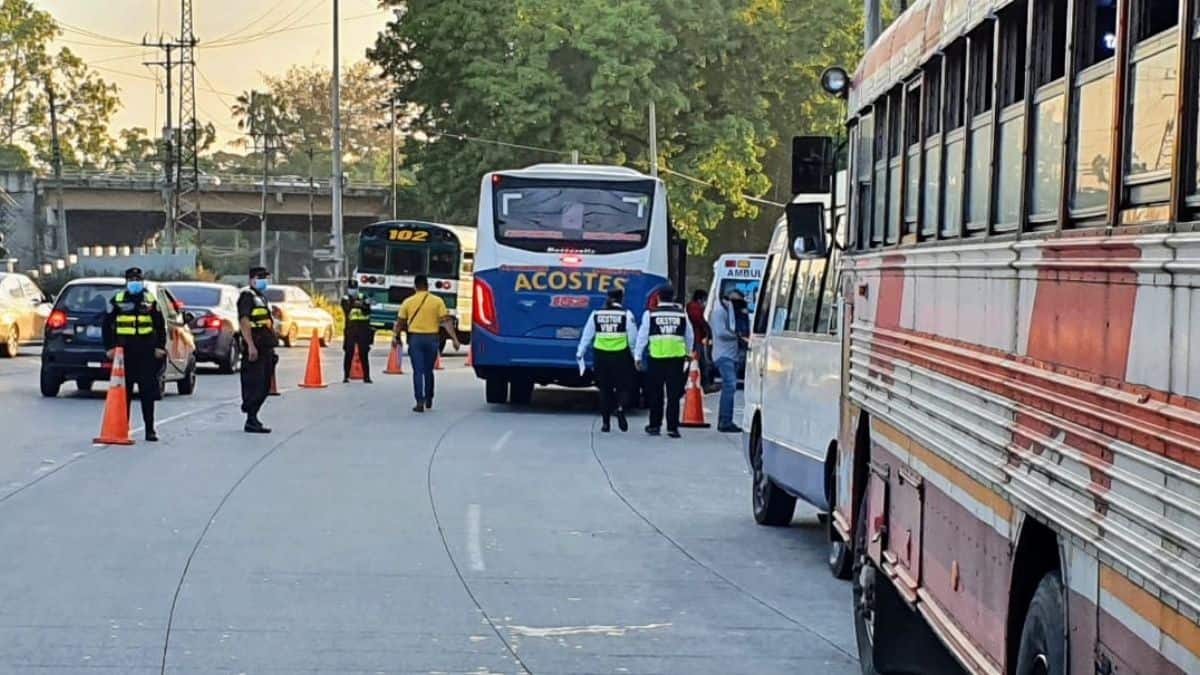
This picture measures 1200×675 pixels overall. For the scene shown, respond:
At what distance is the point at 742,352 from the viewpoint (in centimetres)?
2461

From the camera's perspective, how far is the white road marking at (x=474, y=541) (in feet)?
37.3

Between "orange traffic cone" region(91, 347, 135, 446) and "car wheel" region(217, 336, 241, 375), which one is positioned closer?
"orange traffic cone" region(91, 347, 135, 446)

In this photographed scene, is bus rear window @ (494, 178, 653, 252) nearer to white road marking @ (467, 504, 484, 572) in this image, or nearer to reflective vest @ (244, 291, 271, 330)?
reflective vest @ (244, 291, 271, 330)

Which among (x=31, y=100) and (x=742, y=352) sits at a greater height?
(x=31, y=100)

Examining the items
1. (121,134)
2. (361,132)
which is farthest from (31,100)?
(361,132)

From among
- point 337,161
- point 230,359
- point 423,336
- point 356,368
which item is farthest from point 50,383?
point 337,161

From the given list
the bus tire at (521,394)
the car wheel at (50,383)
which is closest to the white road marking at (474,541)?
the bus tire at (521,394)

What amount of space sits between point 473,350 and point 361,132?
120787mm

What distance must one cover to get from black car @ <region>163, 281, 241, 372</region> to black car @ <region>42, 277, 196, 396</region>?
5.30 metres

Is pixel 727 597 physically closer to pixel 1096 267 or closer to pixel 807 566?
pixel 807 566

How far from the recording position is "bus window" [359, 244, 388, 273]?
46.4 m

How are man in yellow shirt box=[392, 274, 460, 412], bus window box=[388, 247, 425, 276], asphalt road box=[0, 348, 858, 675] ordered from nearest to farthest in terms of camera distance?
asphalt road box=[0, 348, 858, 675] → man in yellow shirt box=[392, 274, 460, 412] → bus window box=[388, 247, 425, 276]

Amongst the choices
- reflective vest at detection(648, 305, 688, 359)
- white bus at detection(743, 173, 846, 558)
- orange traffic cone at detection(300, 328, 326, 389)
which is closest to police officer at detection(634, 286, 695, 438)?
reflective vest at detection(648, 305, 688, 359)

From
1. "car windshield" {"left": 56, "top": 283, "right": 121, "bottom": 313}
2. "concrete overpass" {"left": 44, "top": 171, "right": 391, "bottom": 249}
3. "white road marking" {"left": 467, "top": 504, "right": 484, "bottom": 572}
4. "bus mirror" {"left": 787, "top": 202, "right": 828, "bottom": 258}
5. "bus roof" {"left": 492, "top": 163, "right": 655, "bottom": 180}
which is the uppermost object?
"concrete overpass" {"left": 44, "top": 171, "right": 391, "bottom": 249}
